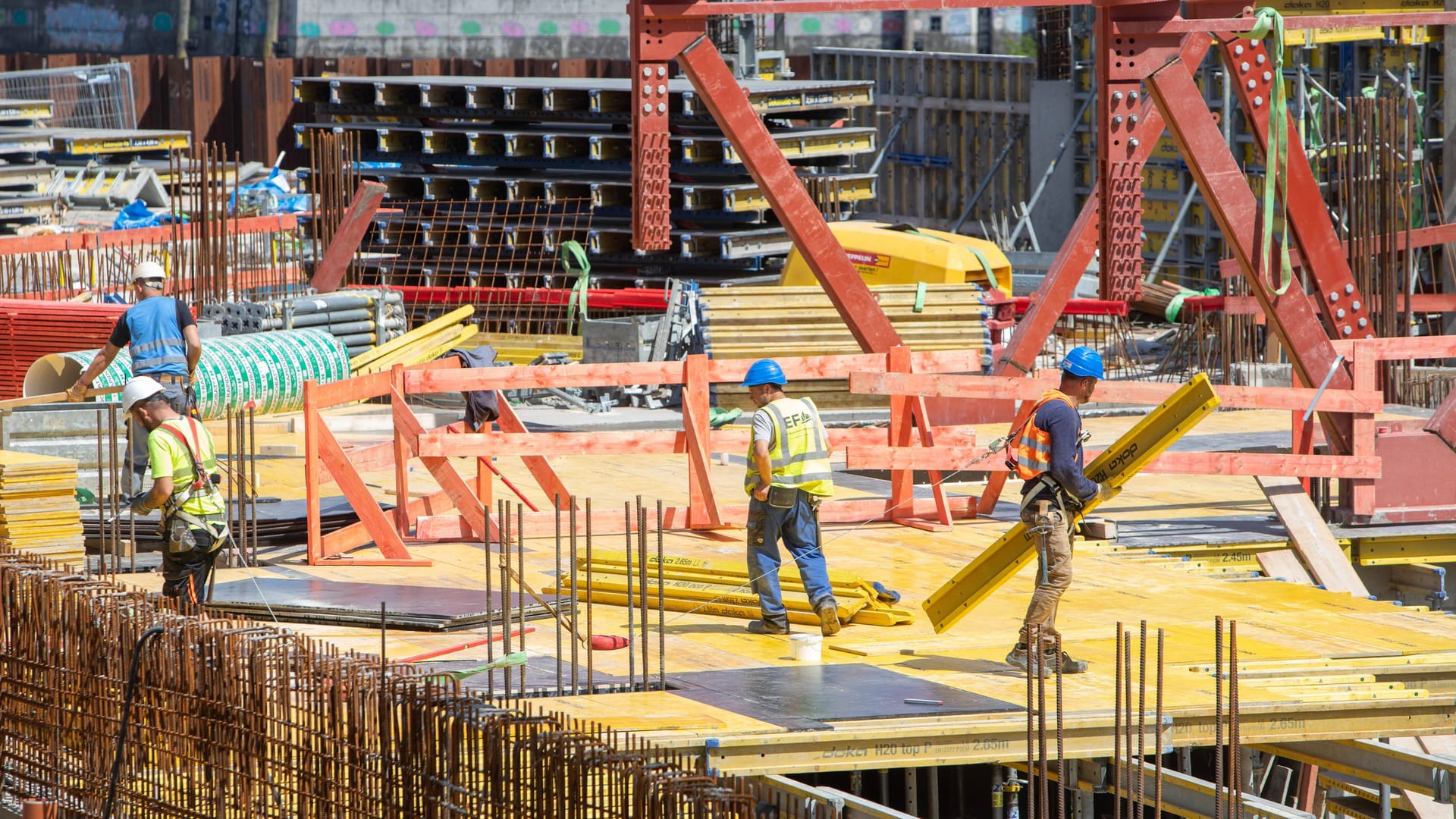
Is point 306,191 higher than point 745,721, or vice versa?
point 306,191

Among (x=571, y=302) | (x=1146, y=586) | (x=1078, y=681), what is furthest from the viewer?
(x=571, y=302)

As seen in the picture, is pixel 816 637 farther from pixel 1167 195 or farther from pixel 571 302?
pixel 1167 195

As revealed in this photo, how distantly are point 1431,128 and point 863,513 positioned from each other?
55.1 feet

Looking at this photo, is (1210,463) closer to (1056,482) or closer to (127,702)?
(1056,482)

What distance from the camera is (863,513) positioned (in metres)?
14.9

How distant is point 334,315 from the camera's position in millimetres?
22125

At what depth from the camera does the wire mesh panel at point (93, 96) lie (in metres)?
43.2

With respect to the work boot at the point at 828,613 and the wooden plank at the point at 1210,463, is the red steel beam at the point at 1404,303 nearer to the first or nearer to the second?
the wooden plank at the point at 1210,463

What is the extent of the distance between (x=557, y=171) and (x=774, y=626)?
51.9 feet

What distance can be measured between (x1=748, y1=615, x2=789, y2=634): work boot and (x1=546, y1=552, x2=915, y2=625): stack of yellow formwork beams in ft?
0.77

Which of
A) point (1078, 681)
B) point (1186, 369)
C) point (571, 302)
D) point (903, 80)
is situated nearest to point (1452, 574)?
point (1078, 681)

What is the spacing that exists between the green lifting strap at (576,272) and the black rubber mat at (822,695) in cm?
1295

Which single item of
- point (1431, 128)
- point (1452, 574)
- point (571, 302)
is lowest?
point (1452, 574)

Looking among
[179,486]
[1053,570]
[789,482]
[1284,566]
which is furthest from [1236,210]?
[179,486]
